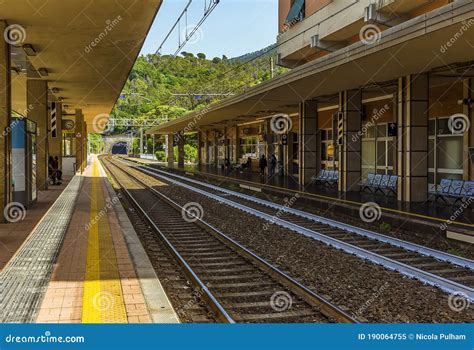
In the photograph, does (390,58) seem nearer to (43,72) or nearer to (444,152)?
(444,152)

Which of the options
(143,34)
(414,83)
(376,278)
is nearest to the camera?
(376,278)

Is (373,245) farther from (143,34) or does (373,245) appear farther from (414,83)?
(143,34)

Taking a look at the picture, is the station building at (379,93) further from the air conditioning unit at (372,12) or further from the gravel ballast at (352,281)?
the gravel ballast at (352,281)

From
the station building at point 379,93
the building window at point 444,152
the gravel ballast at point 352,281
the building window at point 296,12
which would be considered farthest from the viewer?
the building window at point 296,12

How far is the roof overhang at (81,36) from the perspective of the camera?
1288 centimetres

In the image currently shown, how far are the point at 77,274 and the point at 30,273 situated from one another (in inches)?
30.4

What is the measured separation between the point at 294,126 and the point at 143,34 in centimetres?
1969

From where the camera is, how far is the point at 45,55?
19.1 m

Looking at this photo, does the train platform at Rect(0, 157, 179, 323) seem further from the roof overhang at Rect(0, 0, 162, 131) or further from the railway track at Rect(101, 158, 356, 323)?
the roof overhang at Rect(0, 0, 162, 131)

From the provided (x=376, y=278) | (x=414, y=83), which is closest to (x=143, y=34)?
(x=414, y=83)

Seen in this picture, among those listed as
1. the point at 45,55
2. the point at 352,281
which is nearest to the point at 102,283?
the point at 352,281

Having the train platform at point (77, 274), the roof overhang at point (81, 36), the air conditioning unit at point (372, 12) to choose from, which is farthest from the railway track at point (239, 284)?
the air conditioning unit at point (372, 12)

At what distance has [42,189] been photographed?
2422cm

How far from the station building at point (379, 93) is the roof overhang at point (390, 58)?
1.0 inches
